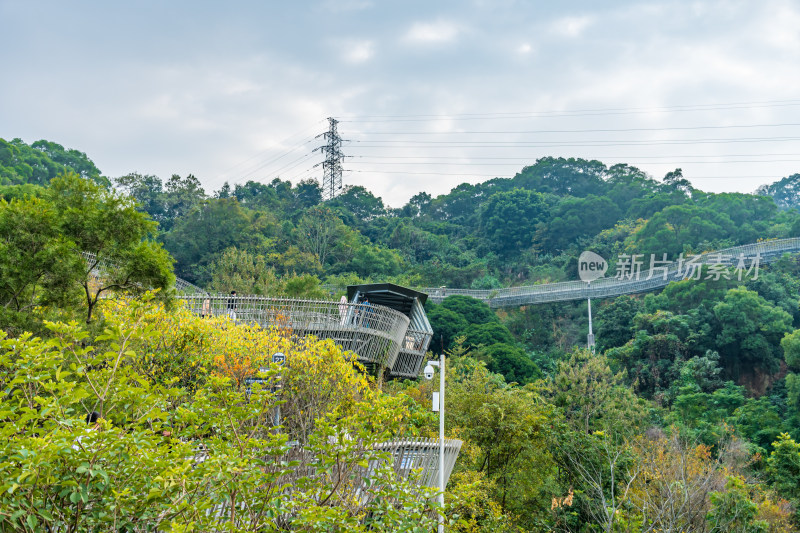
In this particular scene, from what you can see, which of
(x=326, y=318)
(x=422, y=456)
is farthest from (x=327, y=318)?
(x=422, y=456)

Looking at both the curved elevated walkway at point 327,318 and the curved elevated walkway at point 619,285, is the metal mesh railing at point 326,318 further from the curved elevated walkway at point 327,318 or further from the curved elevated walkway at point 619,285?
the curved elevated walkway at point 619,285

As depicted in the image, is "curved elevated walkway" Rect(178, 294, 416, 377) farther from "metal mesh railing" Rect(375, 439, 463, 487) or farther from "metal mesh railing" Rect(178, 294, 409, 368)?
"metal mesh railing" Rect(375, 439, 463, 487)

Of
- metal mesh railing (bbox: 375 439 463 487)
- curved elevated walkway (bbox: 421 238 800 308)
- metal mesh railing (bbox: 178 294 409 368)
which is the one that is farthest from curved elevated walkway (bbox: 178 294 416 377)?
curved elevated walkway (bbox: 421 238 800 308)

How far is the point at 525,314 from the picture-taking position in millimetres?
45125

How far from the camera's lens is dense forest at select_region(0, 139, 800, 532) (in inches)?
435

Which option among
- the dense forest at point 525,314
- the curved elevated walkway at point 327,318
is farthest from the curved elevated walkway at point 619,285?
the curved elevated walkway at point 327,318

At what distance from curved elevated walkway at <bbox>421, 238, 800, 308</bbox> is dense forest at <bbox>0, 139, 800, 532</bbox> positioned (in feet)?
3.24

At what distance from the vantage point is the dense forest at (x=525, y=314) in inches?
435

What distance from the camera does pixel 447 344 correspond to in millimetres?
38188

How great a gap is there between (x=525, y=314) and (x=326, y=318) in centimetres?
2939

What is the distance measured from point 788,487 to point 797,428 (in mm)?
9135

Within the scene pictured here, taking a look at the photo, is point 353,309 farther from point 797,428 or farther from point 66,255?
point 797,428

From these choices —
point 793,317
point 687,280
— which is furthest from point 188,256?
point 793,317

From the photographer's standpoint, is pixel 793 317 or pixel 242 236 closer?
pixel 793 317
